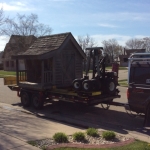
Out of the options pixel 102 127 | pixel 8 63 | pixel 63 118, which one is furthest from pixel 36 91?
pixel 8 63

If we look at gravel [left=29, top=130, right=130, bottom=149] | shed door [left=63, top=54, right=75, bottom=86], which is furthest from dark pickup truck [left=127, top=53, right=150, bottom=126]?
shed door [left=63, top=54, right=75, bottom=86]

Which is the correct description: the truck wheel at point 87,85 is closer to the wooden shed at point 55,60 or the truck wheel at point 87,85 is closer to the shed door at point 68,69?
the wooden shed at point 55,60

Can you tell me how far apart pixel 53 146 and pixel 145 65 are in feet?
13.3

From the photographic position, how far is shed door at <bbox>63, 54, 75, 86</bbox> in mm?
13219

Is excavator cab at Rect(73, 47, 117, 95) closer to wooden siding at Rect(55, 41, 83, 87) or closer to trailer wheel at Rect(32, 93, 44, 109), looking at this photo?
wooden siding at Rect(55, 41, 83, 87)

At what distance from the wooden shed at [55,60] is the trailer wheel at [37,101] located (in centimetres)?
44

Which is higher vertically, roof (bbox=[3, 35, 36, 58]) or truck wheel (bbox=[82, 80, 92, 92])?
roof (bbox=[3, 35, 36, 58])

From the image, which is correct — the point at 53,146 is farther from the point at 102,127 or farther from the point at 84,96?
the point at 84,96

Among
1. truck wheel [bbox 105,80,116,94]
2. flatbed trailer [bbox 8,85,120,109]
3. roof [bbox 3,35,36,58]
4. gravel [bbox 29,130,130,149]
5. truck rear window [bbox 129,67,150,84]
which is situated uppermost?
roof [bbox 3,35,36,58]

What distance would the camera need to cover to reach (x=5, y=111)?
11883 millimetres

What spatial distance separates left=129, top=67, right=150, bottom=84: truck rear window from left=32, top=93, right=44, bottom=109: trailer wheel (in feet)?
16.6

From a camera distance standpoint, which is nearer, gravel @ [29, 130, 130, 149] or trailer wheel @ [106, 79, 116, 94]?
gravel @ [29, 130, 130, 149]

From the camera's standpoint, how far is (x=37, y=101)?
12500mm

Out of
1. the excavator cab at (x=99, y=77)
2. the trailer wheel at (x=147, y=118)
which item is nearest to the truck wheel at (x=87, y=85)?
the excavator cab at (x=99, y=77)
